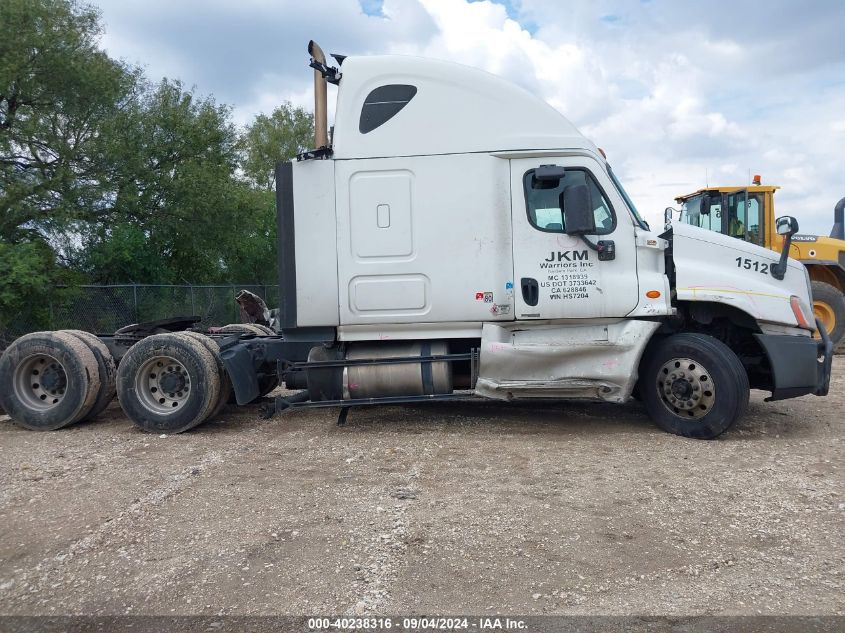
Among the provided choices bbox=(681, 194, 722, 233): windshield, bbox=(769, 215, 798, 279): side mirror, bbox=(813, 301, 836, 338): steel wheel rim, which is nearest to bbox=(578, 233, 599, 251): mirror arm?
bbox=(769, 215, 798, 279): side mirror

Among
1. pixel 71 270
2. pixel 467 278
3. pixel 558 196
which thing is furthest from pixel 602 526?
pixel 71 270

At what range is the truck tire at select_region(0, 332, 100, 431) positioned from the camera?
731cm

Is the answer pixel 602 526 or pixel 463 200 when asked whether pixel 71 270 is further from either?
pixel 602 526

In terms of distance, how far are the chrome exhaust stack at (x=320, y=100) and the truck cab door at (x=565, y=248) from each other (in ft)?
6.51

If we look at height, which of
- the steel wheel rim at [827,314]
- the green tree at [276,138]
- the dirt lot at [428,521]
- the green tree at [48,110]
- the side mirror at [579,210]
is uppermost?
the green tree at [276,138]

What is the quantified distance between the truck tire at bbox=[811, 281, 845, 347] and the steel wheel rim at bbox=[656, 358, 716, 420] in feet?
26.2

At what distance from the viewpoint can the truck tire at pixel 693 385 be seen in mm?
6250

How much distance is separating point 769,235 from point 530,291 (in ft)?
25.9

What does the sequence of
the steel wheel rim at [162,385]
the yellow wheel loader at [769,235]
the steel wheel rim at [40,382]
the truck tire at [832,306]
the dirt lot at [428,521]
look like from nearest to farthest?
the dirt lot at [428,521], the steel wheel rim at [162,385], the steel wheel rim at [40,382], the yellow wheel loader at [769,235], the truck tire at [832,306]

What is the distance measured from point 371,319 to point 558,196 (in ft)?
7.30

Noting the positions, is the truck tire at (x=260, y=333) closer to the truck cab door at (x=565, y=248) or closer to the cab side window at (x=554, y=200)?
the truck cab door at (x=565, y=248)

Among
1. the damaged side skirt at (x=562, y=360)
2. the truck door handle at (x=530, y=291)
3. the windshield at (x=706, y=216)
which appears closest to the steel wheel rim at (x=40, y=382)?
the damaged side skirt at (x=562, y=360)

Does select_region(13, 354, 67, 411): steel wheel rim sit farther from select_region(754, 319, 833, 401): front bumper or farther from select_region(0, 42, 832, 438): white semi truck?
select_region(754, 319, 833, 401): front bumper

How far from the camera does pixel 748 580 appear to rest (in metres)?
3.55
